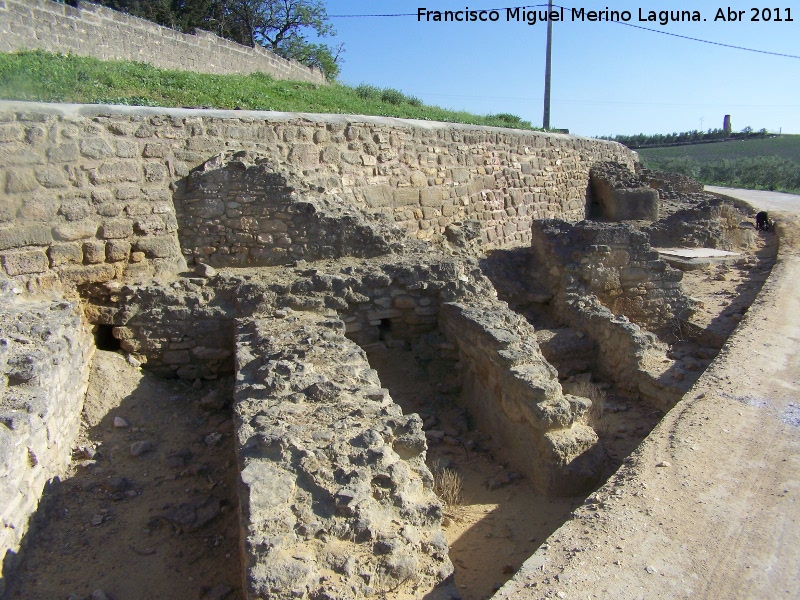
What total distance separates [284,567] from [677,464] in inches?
105

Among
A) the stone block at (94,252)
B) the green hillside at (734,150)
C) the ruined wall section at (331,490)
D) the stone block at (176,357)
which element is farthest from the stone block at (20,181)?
the green hillside at (734,150)

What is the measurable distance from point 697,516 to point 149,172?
17.8 ft

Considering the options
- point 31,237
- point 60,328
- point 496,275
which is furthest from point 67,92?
point 496,275

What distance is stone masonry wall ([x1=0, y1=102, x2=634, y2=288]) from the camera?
17.9 ft

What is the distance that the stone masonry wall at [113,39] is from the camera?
416 inches

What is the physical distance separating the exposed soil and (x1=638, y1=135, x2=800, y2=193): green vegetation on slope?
101ft

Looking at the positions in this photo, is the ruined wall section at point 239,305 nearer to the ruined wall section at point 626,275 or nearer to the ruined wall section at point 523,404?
the ruined wall section at point 523,404

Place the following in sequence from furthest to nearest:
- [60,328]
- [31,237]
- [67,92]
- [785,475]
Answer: [67,92] → [31,237] → [60,328] → [785,475]

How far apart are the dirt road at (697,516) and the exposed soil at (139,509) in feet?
6.06

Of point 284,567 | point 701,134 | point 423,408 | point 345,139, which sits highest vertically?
point 701,134

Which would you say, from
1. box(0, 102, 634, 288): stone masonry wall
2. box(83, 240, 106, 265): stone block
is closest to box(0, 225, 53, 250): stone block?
box(0, 102, 634, 288): stone masonry wall

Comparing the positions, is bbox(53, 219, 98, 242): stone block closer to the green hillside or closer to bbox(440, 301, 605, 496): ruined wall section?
bbox(440, 301, 605, 496): ruined wall section

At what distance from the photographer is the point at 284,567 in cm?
267

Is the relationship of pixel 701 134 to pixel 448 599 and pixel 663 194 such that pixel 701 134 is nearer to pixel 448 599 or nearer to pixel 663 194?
pixel 663 194
